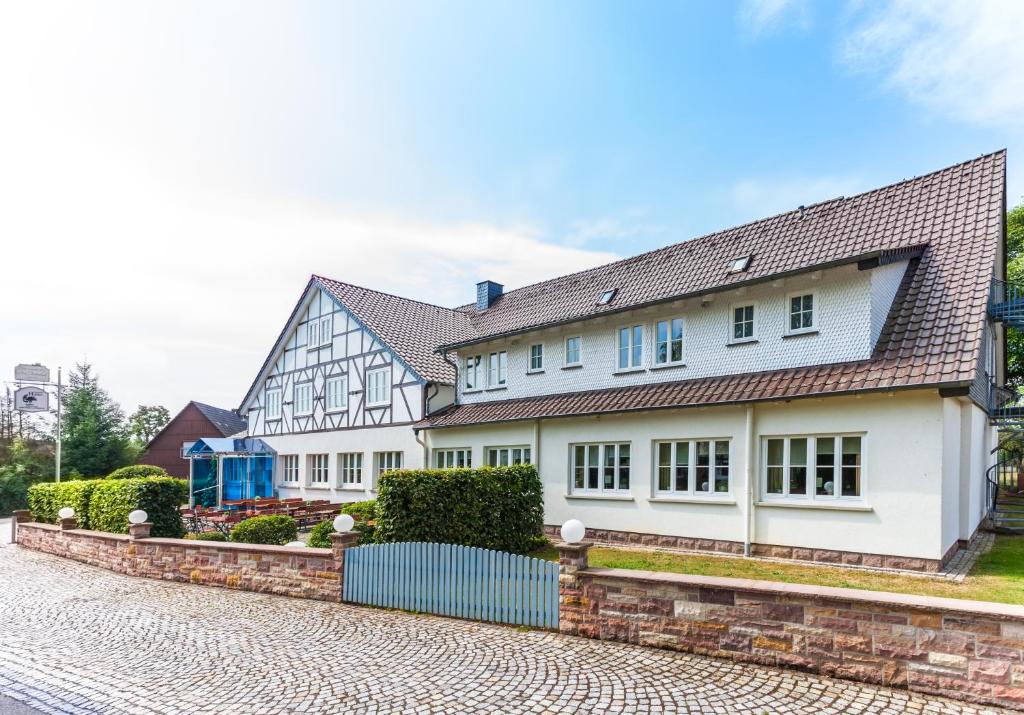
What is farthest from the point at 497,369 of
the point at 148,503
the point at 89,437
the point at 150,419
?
the point at 150,419

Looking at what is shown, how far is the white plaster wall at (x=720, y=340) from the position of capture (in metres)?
12.1

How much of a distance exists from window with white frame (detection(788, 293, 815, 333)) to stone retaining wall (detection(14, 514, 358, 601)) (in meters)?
9.72

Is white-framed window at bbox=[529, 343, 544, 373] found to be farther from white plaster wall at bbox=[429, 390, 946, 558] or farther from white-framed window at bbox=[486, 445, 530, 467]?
white plaster wall at bbox=[429, 390, 946, 558]

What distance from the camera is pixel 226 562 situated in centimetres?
1134

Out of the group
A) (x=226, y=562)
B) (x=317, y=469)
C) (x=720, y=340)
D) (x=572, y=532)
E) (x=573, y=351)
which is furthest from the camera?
(x=317, y=469)

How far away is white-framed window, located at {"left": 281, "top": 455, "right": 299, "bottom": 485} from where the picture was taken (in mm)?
27359

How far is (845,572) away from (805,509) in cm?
139

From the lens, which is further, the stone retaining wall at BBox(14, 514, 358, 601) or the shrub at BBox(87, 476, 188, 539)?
the shrub at BBox(87, 476, 188, 539)

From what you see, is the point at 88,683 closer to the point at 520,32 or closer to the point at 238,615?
the point at 238,615

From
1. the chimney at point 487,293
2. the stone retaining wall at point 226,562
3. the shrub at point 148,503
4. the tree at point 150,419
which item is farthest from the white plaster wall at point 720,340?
the tree at point 150,419

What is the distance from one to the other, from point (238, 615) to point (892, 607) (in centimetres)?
860

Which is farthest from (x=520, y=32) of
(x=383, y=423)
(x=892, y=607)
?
(x=383, y=423)

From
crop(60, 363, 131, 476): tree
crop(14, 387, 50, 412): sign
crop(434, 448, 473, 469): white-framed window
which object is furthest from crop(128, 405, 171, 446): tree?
crop(434, 448, 473, 469): white-framed window

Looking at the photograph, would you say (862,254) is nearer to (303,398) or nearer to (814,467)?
(814,467)
